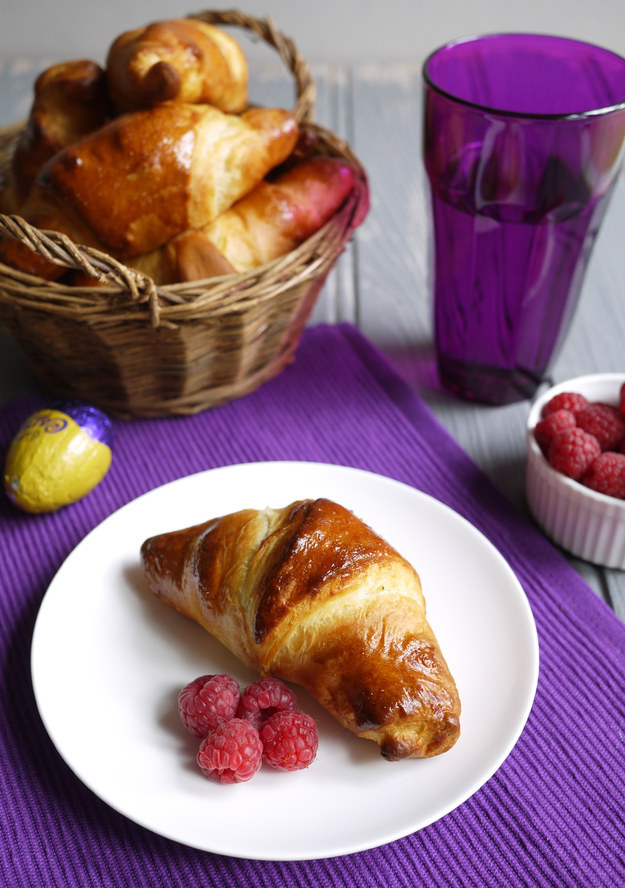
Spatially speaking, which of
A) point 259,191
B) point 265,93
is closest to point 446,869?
point 259,191

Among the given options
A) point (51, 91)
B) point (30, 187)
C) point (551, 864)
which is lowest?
point (551, 864)

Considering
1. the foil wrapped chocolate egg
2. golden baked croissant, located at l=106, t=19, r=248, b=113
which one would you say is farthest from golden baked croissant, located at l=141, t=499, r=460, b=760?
golden baked croissant, located at l=106, t=19, r=248, b=113

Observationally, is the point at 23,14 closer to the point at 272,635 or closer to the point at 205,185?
the point at 205,185

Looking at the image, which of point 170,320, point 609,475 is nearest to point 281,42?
point 170,320

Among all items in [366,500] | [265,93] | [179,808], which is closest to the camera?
[179,808]

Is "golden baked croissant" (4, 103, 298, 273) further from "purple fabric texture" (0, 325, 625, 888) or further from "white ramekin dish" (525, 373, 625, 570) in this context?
"white ramekin dish" (525, 373, 625, 570)

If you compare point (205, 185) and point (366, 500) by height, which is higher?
point (205, 185)

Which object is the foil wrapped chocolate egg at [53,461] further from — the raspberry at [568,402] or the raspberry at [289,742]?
the raspberry at [568,402]

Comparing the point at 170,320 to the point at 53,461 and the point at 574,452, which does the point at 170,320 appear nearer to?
the point at 53,461
